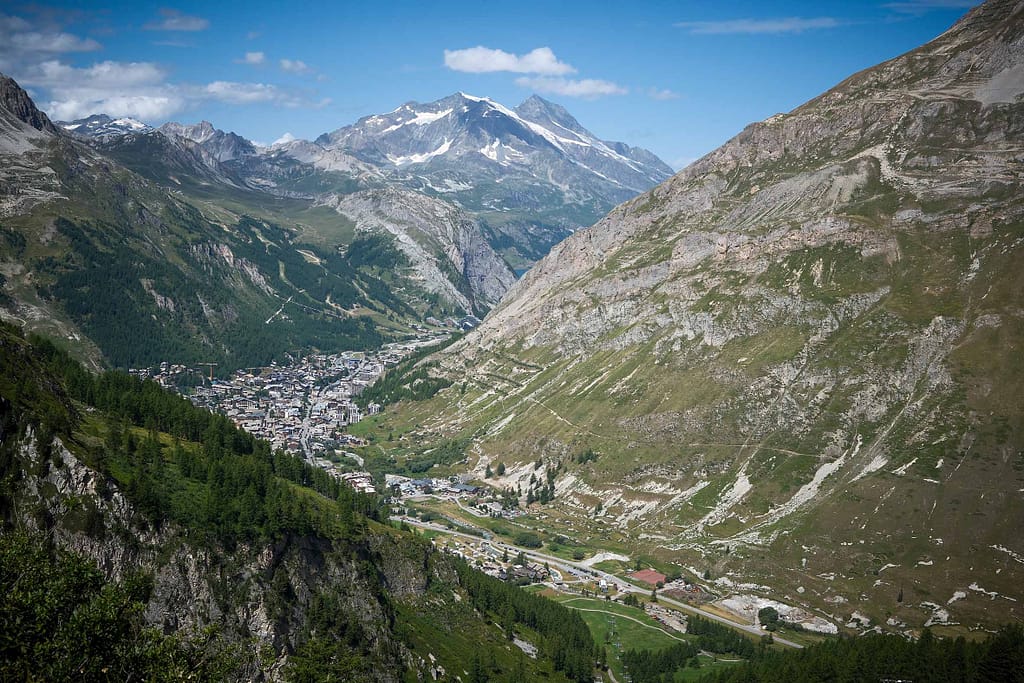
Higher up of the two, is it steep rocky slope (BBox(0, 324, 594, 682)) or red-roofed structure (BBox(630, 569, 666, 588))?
steep rocky slope (BBox(0, 324, 594, 682))

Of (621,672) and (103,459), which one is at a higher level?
(103,459)

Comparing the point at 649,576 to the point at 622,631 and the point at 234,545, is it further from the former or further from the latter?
the point at 234,545

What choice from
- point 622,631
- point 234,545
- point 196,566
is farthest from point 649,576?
point 196,566

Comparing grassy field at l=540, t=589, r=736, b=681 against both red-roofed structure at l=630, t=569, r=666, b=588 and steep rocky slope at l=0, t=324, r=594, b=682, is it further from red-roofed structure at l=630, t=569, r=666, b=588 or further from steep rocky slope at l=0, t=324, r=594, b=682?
red-roofed structure at l=630, t=569, r=666, b=588

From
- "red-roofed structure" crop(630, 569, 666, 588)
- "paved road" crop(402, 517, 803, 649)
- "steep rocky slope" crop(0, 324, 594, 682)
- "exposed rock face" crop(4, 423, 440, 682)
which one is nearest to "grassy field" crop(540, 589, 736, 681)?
"steep rocky slope" crop(0, 324, 594, 682)

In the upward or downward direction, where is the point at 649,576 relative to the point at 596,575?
upward

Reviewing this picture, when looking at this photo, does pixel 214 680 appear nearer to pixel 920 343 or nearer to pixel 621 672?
pixel 621 672

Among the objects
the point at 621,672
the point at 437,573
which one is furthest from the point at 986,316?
the point at 437,573
